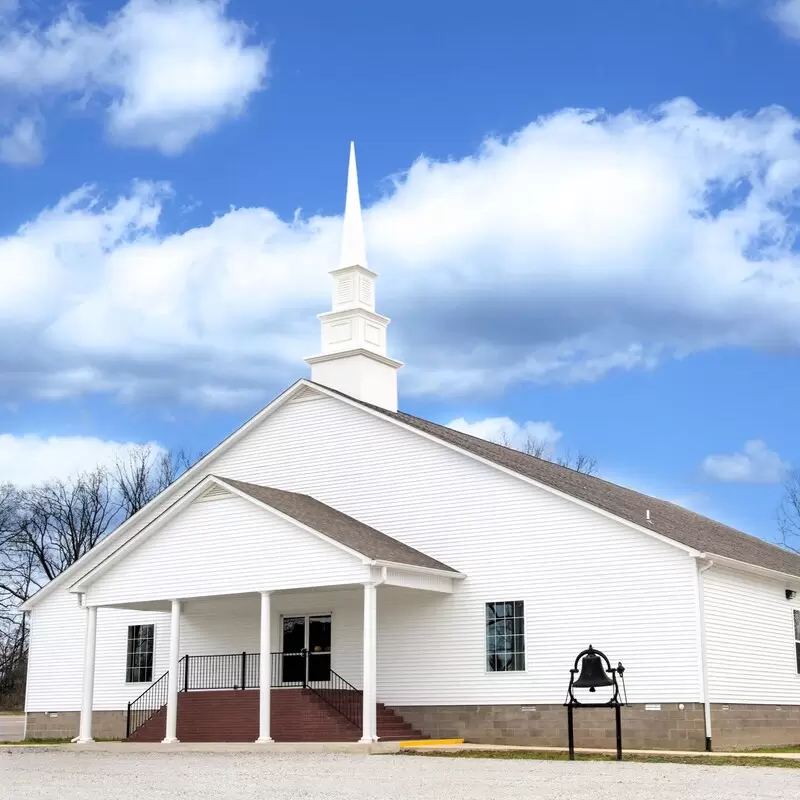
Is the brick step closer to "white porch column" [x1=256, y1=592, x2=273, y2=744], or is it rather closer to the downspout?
"white porch column" [x1=256, y1=592, x2=273, y2=744]

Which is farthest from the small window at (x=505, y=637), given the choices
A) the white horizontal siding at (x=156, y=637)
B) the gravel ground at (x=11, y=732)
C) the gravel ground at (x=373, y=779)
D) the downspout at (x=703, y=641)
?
the gravel ground at (x=11, y=732)

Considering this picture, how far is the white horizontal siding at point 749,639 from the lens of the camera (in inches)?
972

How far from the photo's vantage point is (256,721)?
2586cm

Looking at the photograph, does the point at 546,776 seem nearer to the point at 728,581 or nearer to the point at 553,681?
the point at 553,681

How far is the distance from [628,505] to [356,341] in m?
8.45

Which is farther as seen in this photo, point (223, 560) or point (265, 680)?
point (223, 560)

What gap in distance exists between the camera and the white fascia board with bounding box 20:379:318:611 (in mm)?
30906

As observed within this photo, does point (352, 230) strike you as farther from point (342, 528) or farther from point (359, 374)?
point (342, 528)

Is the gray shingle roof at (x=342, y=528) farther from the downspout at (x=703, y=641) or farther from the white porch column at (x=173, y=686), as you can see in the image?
the downspout at (x=703, y=641)

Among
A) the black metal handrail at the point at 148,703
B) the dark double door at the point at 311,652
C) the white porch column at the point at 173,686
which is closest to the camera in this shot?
the white porch column at the point at 173,686

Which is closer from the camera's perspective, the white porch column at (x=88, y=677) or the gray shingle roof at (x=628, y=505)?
the gray shingle roof at (x=628, y=505)

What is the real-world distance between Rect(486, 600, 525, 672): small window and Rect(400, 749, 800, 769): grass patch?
10.8 feet

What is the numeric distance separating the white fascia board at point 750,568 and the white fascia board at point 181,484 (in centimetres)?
1097

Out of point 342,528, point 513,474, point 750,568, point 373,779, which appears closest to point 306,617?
point 342,528
